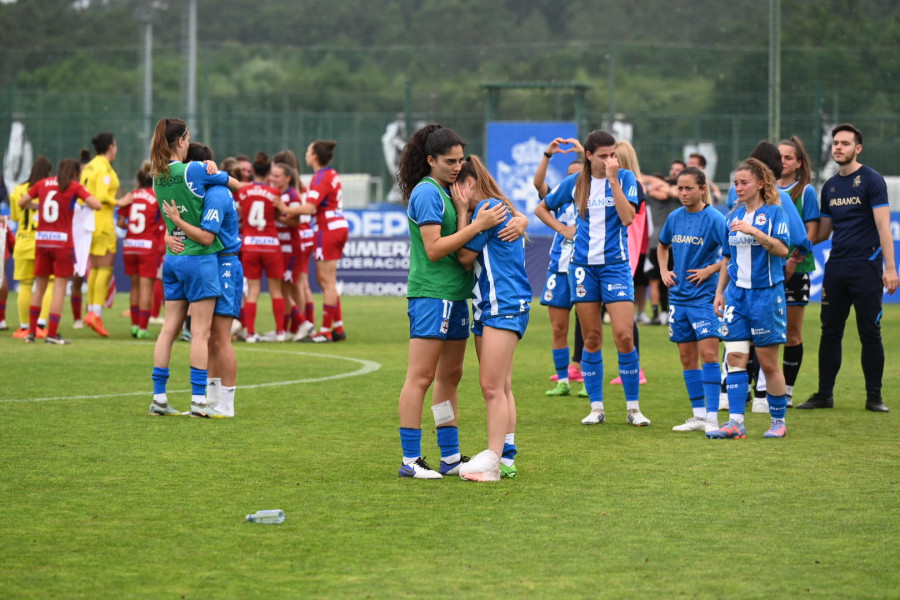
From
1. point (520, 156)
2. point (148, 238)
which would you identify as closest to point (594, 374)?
point (148, 238)

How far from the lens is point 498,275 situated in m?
6.61

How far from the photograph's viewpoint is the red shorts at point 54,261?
1440 centimetres

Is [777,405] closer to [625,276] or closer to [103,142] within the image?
[625,276]

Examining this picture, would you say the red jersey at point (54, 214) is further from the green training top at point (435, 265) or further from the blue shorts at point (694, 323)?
the green training top at point (435, 265)

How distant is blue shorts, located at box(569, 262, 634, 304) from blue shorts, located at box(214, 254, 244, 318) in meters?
2.39

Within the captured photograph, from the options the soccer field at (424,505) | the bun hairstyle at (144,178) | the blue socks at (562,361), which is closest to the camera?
the soccer field at (424,505)

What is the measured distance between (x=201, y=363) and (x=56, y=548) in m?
3.85

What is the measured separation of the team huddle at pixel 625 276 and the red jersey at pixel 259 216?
4.62 metres

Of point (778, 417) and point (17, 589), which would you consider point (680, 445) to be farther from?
point (17, 589)

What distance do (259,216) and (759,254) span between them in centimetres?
773

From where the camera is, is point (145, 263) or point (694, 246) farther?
point (145, 263)

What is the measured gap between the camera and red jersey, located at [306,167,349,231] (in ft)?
48.5

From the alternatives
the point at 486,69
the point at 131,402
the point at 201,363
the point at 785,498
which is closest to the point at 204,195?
the point at 201,363

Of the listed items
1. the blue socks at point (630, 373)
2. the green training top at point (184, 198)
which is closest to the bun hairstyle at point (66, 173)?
the green training top at point (184, 198)
